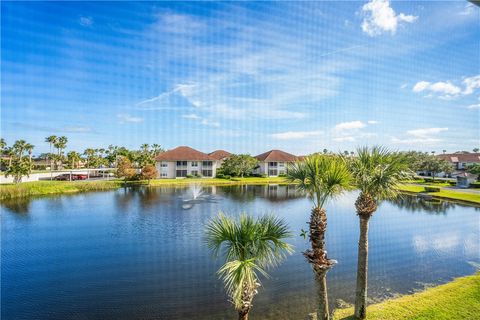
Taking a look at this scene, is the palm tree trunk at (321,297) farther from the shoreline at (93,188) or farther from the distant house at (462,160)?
the distant house at (462,160)

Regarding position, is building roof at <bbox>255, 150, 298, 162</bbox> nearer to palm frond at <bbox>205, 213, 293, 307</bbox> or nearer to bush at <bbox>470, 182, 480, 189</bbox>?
bush at <bbox>470, 182, 480, 189</bbox>

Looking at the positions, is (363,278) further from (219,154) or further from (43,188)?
(219,154)

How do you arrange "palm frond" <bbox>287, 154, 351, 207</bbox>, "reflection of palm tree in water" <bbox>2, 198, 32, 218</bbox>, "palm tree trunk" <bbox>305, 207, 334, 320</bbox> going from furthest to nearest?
"reflection of palm tree in water" <bbox>2, 198, 32, 218</bbox> < "palm frond" <bbox>287, 154, 351, 207</bbox> < "palm tree trunk" <bbox>305, 207, 334, 320</bbox>

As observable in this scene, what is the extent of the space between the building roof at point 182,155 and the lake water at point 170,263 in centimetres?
3073

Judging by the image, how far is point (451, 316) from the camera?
8.29m

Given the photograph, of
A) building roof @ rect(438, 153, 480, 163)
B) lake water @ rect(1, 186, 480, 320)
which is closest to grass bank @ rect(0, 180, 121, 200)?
lake water @ rect(1, 186, 480, 320)

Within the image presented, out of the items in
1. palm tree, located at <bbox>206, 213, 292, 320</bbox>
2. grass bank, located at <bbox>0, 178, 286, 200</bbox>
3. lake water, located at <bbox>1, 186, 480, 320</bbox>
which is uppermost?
palm tree, located at <bbox>206, 213, 292, 320</bbox>

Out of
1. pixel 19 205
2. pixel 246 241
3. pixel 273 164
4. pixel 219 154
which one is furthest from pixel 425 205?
pixel 219 154

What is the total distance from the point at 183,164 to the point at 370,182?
5104cm

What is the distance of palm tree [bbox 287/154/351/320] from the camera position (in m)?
7.46

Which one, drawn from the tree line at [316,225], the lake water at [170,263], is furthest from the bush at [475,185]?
the tree line at [316,225]

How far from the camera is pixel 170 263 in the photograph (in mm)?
13680

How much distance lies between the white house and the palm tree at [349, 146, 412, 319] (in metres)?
49.8

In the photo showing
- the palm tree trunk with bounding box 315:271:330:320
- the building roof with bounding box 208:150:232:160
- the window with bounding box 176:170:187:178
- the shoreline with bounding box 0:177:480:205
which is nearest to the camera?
the palm tree trunk with bounding box 315:271:330:320
